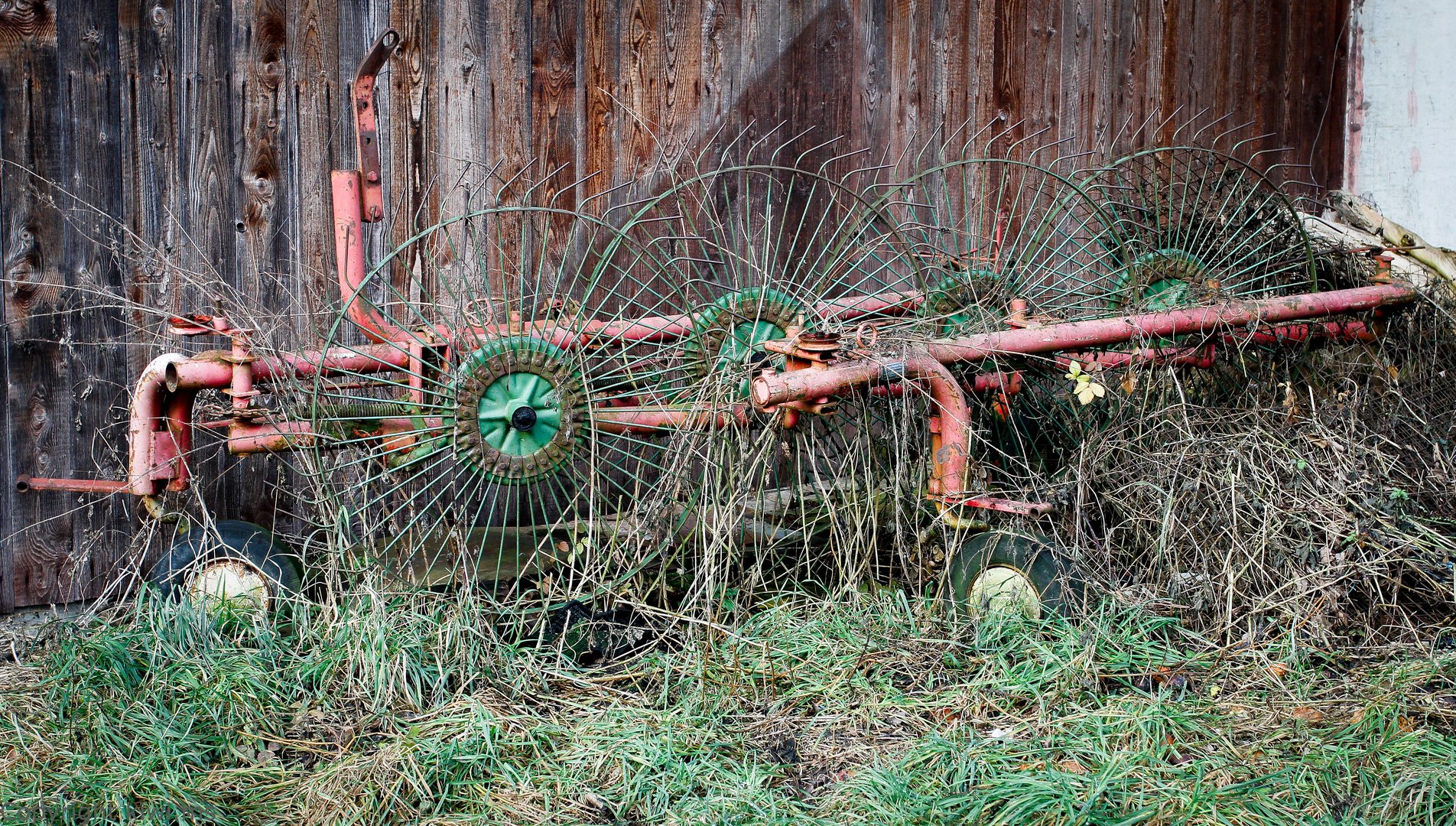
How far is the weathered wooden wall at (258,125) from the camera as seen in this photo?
351cm

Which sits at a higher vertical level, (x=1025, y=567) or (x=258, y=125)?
(x=258, y=125)

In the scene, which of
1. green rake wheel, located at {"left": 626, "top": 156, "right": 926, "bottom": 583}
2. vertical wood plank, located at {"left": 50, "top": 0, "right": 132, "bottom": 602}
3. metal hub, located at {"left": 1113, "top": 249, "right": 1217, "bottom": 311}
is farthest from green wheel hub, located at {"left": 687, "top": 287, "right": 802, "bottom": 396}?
vertical wood plank, located at {"left": 50, "top": 0, "right": 132, "bottom": 602}

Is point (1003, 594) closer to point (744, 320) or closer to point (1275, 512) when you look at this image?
point (1275, 512)

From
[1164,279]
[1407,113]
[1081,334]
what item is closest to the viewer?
[1081,334]

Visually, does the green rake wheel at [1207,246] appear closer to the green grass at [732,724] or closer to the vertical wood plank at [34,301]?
the green grass at [732,724]

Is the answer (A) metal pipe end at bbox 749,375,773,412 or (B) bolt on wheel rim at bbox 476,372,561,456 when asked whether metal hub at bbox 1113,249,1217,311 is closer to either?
(A) metal pipe end at bbox 749,375,773,412

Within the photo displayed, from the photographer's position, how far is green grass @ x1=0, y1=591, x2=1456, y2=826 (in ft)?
7.66

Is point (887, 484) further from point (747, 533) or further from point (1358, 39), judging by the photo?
point (1358, 39)

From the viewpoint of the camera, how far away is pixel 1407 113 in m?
6.00

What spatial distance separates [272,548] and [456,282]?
1.22m

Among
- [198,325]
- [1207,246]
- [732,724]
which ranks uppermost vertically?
[1207,246]

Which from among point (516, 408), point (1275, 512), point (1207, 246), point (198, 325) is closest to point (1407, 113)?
point (1207, 246)

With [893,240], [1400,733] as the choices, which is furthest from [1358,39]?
[1400,733]

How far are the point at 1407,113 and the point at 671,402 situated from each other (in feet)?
15.5
